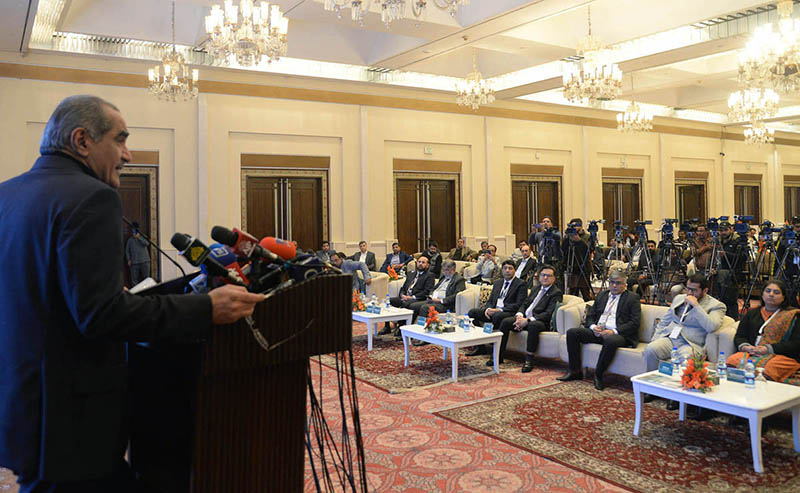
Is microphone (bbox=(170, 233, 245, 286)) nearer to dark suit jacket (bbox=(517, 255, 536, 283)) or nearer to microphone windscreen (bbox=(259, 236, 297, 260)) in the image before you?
microphone windscreen (bbox=(259, 236, 297, 260))

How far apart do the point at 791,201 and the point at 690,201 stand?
656cm

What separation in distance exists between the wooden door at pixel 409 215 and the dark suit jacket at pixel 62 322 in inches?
A: 510

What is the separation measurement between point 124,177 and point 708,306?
9748 mm

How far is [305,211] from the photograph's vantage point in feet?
43.3

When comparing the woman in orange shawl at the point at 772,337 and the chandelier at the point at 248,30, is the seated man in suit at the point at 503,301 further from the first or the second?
the chandelier at the point at 248,30

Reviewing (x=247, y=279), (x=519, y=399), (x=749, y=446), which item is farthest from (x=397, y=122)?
(x=247, y=279)

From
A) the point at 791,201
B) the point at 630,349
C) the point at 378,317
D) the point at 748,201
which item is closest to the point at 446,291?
the point at 378,317

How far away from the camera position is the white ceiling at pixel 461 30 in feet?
29.1

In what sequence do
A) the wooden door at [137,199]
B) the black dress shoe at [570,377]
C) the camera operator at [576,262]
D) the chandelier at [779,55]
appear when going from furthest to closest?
the wooden door at [137,199] < the camera operator at [576,262] < the chandelier at [779,55] < the black dress shoe at [570,377]

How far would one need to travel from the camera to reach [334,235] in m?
13.3

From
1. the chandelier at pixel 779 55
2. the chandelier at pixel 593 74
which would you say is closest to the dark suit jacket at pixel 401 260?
the chandelier at pixel 593 74

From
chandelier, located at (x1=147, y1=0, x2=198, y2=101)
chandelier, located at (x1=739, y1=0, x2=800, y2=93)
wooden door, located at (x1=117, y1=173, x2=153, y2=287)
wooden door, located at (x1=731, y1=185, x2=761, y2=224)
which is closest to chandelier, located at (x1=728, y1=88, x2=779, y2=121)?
chandelier, located at (x1=739, y1=0, x2=800, y2=93)

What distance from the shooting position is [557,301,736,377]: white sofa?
5535 millimetres

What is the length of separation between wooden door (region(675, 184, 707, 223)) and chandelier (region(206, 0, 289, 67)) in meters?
15.8
